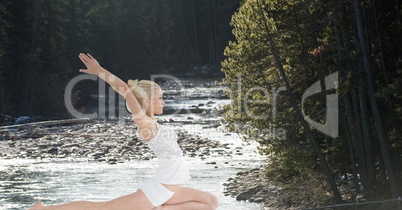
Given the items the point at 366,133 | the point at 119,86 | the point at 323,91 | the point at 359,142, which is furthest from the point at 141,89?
the point at 323,91

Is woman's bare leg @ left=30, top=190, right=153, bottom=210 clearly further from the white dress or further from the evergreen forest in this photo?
the evergreen forest

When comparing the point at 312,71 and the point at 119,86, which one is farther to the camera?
the point at 312,71

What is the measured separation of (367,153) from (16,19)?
4189cm

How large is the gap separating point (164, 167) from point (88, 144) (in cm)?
2813

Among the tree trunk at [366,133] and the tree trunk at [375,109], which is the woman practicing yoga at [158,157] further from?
the tree trunk at [366,133]

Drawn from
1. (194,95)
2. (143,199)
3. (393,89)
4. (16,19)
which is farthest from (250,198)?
(194,95)

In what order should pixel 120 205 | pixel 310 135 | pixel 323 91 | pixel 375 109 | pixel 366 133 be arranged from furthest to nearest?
pixel 323 91 < pixel 310 135 < pixel 366 133 < pixel 375 109 < pixel 120 205

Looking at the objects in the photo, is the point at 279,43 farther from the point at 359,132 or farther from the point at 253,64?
the point at 359,132

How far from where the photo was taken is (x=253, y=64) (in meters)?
16.7

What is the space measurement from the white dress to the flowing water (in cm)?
1206

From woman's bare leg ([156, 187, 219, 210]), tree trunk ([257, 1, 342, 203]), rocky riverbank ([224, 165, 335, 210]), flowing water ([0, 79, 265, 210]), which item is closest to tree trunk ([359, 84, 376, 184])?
tree trunk ([257, 1, 342, 203])

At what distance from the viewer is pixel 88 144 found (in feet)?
111

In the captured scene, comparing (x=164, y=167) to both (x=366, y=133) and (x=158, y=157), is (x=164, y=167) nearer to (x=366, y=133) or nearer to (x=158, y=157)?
(x=158, y=157)

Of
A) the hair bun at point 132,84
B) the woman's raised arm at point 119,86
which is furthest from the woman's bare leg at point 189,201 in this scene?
the hair bun at point 132,84
